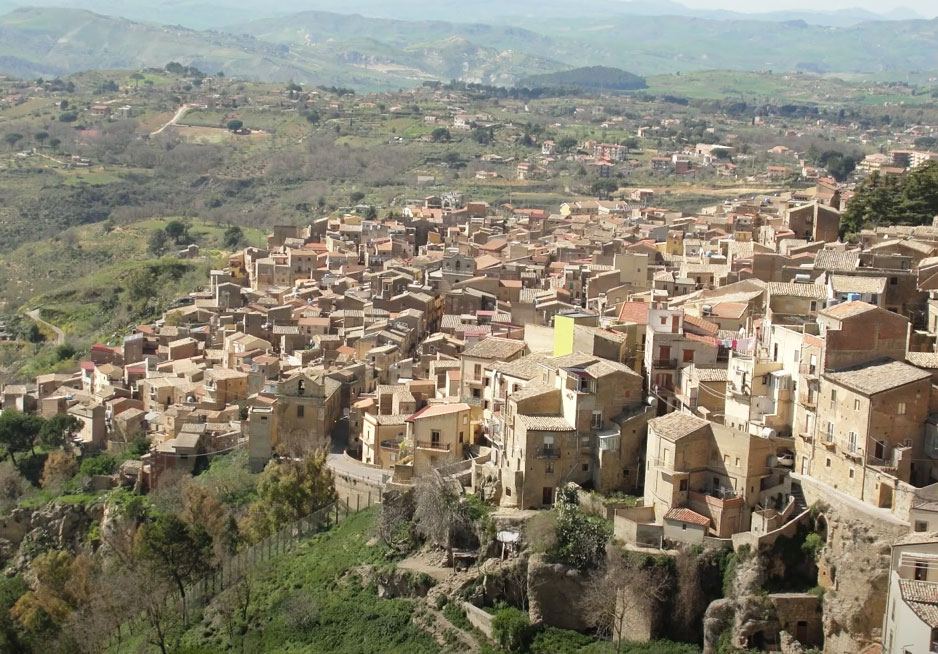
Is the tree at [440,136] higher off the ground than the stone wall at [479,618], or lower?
higher

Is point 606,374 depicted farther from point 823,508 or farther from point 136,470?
point 136,470

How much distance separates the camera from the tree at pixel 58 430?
36188 millimetres

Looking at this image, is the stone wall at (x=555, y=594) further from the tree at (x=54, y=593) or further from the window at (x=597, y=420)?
the tree at (x=54, y=593)

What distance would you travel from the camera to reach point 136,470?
33.4m

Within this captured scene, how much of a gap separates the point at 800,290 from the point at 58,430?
20.9 metres

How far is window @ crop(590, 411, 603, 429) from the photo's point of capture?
932 inches

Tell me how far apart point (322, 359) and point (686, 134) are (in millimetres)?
75423

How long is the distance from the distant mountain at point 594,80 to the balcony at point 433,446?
516 feet

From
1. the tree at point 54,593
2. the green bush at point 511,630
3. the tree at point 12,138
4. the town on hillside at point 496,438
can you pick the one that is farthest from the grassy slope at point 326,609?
the tree at point 12,138

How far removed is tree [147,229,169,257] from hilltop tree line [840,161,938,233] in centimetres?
3796

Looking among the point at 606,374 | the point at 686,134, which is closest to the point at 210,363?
the point at 606,374

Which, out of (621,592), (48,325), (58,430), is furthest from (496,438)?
(48,325)

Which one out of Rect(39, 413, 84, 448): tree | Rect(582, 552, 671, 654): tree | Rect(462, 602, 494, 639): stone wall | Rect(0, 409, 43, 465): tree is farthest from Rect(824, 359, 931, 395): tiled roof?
Rect(0, 409, 43, 465): tree

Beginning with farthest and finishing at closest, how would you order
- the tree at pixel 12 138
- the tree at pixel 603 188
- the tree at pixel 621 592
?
the tree at pixel 12 138
the tree at pixel 603 188
the tree at pixel 621 592
